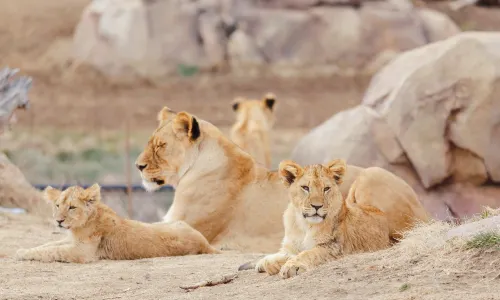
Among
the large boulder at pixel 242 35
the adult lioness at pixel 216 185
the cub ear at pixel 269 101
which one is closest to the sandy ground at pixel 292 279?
the adult lioness at pixel 216 185

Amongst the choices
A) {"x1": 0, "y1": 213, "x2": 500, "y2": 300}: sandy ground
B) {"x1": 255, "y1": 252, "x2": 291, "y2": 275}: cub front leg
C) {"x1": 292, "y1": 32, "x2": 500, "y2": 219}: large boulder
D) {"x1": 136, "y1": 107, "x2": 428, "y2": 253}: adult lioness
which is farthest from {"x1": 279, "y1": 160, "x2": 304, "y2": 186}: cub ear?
{"x1": 292, "y1": 32, "x2": 500, "y2": 219}: large boulder

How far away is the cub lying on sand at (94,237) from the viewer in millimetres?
8320

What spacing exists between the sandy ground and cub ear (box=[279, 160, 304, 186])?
0.58 metres

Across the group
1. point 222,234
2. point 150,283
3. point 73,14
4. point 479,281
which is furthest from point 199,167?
point 73,14

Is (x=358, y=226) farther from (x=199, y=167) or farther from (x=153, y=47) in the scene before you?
(x=153, y=47)

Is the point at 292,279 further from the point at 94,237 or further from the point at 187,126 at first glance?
the point at 187,126

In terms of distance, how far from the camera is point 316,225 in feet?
23.0

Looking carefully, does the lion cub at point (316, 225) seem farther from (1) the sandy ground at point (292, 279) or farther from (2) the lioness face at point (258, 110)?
(2) the lioness face at point (258, 110)

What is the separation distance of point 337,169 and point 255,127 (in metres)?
5.82

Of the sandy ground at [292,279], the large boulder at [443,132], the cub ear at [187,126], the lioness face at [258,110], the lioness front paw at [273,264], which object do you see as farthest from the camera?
the lioness face at [258,110]

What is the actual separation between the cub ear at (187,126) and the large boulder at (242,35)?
19.1m

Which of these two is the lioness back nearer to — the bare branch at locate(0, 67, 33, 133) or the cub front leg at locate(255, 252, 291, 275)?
the cub front leg at locate(255, 252, 291, 275)

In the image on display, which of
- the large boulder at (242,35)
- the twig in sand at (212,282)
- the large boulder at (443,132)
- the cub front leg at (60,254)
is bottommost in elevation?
the large boulder at (242,35)

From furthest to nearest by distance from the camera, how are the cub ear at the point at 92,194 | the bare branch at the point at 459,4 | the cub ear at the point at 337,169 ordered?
the bare branch at the point at 459,4, the cub ear at the point at 92,194, the cub ear at the point at 337,169
